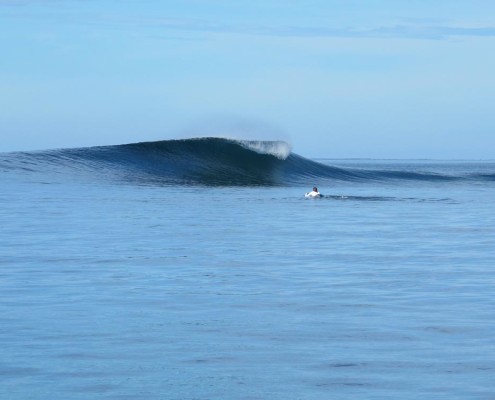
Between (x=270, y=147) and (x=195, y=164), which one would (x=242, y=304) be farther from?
(x=270, y=147)

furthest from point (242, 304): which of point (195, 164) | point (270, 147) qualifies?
point (270, 147)

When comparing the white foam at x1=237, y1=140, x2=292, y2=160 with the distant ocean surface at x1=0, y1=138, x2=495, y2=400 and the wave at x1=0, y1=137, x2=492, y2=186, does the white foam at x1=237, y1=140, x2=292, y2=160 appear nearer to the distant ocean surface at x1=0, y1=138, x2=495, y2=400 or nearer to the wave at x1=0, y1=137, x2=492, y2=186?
the wave at x1=0, y1=137, x2=492, y2=186

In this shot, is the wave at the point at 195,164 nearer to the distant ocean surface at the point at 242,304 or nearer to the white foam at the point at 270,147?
the white foam at the point at 270,147

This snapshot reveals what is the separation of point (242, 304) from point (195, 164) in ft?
109

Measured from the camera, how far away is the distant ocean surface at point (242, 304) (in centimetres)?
672

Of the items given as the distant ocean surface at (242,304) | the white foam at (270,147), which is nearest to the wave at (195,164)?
the white foam at (270,147)

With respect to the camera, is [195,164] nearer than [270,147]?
Yes

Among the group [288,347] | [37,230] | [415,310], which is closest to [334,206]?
[37,230]

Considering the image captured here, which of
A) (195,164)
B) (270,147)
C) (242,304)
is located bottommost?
(242,304)

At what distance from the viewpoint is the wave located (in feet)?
124

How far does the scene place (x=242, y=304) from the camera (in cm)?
968

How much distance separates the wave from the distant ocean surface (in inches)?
594

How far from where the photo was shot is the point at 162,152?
4384 cm

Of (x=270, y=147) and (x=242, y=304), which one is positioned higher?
(x=270, y=147)
